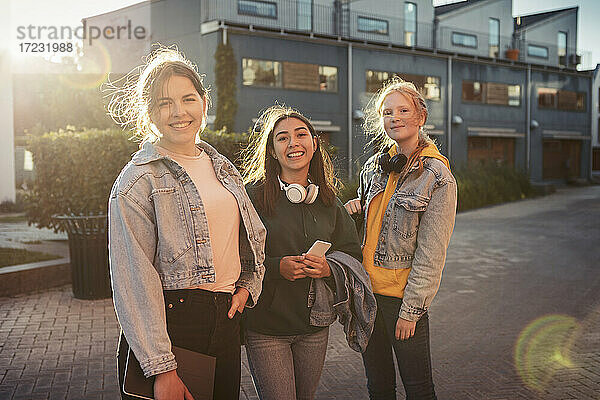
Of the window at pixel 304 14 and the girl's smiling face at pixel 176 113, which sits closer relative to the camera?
the girl's smiling face at pixel 176 113

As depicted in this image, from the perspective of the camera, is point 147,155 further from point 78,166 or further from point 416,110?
point 78,166

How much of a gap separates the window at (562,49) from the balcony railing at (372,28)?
0.07 meters

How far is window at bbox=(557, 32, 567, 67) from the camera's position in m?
40.4

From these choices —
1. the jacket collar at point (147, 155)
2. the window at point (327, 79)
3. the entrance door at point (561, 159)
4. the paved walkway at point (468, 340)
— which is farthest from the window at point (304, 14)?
the jacket collar at point (147, 155)

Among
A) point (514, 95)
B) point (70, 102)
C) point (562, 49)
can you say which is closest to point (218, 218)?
point (70, 102)

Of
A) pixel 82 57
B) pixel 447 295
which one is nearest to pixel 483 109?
pixel 82 57

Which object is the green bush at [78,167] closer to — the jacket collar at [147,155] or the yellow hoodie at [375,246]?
the yellow hoodie at [375,246]

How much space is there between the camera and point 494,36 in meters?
36.8

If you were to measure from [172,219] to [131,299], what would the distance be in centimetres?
34

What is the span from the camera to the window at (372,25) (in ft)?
99.6

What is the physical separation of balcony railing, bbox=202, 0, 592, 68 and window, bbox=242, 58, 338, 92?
1.48m

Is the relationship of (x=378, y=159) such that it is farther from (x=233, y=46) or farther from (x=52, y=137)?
(x=233, y=46)

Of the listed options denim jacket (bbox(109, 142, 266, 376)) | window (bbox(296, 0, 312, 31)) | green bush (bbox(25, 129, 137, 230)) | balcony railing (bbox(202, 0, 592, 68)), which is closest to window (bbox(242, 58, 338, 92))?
balcony railing (bbox(202, 0, 592, 68))

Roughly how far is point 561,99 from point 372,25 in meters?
15.1
